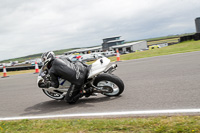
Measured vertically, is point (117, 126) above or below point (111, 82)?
below

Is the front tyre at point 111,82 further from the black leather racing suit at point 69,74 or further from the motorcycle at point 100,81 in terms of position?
the black leather racing suit at point 69,74

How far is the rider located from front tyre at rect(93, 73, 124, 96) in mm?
394

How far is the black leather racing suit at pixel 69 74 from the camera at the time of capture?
528 centimetres

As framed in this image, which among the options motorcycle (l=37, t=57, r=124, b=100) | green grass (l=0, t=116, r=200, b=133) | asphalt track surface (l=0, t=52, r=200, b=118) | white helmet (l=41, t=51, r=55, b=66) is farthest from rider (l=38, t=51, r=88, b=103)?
green grass (l=0, t=116, r=200, b=133)

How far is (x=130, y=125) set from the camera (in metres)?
3.41

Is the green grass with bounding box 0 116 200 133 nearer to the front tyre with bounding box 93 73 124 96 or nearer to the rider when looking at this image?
the rider

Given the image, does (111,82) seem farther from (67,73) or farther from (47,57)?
(47,57)

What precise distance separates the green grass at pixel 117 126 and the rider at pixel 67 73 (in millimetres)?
1295

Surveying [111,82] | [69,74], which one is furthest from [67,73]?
[111,82]

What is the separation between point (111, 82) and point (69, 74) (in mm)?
1109

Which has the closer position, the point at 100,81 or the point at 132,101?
the point at 132,101

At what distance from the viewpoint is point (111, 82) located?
5.45 m

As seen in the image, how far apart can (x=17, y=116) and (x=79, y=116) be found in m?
1.75

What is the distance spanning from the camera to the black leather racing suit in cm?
528
